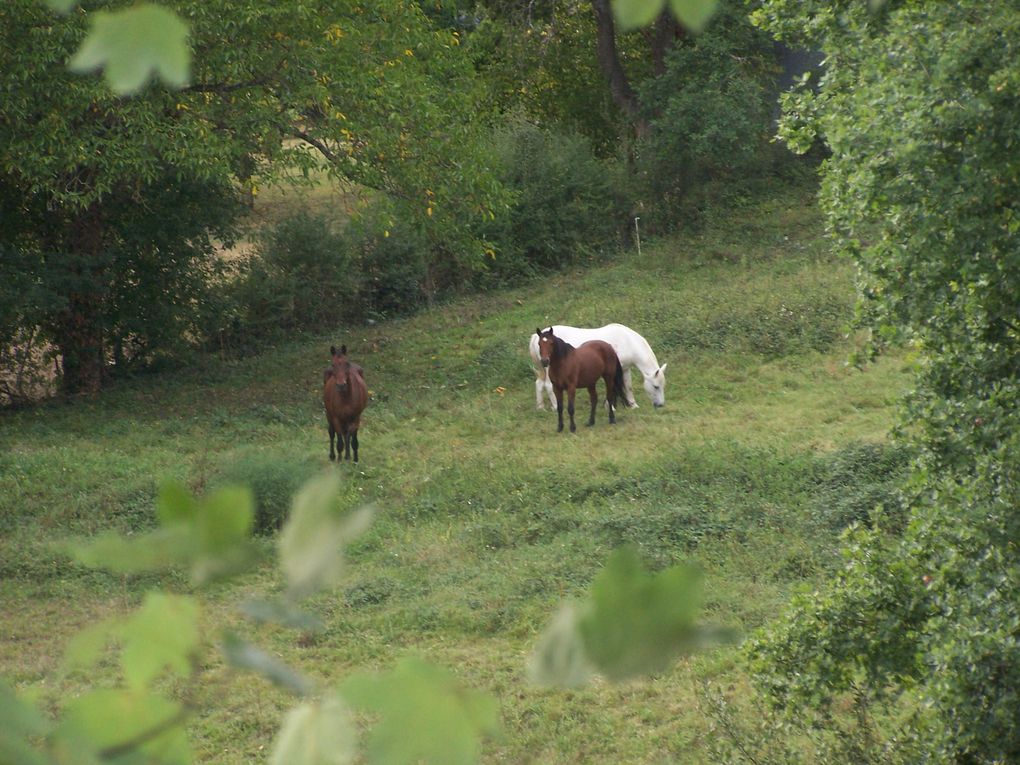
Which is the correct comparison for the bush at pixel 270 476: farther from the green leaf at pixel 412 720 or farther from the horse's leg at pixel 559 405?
the green leaf at pixel 412 720

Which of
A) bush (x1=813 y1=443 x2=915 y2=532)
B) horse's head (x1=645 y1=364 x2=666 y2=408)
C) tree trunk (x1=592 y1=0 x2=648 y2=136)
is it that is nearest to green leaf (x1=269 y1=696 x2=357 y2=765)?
bush (x1=813 y1=443 x2=915 y2=532)

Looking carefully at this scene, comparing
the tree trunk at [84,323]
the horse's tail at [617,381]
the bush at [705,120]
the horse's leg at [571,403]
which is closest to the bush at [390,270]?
the bush at [705,120]

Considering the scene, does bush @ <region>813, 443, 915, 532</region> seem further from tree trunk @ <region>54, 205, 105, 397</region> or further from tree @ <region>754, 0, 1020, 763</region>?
tree trunk @ <region>54, 205, 105, 397</region>

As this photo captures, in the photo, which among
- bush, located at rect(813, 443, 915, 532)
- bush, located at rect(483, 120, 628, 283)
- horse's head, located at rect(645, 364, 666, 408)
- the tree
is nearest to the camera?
the tree

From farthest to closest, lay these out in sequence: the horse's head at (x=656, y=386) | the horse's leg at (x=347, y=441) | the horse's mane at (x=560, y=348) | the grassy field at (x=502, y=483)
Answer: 1. the horse's head at (x=656, y=386)
2. the horse's mane at (x=560, y=348)
3. the horse's leg at (x=347, y=441)
4. the grassy field at (x=502, y=483)

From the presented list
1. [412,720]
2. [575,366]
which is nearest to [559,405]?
[575,366]

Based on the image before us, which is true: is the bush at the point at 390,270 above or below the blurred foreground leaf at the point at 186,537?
above

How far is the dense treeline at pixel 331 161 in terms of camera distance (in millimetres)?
9953

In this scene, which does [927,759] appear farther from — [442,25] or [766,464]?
[442,25]

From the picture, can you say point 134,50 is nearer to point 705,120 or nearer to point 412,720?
point 412,720

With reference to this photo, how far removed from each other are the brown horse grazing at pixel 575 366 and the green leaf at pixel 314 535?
960 centimetres

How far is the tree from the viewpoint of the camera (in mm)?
2887

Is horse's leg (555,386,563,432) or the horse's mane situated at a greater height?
the horse's mane

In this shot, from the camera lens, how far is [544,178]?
57.1ft
